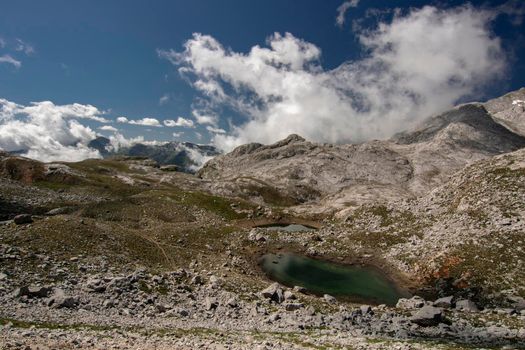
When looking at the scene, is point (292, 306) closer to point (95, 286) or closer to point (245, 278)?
point (245, 278)

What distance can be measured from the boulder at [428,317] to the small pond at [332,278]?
19.3 meters

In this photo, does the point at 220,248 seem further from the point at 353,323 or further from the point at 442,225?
the point at 442,225

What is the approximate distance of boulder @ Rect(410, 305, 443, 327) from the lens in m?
37.9

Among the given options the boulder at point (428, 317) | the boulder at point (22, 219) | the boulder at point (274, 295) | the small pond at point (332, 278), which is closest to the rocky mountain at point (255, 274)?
the boulder at point (428, 317)

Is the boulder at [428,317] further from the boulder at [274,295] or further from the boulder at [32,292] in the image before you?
the boulder at [32,292]

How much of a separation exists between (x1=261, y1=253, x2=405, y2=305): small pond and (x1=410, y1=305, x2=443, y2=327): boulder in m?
19.3

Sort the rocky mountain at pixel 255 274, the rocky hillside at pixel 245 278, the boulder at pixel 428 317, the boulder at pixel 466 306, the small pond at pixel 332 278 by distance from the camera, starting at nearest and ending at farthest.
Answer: the rocky hillside at pixel 245 278 → the rocky mountain at pixel 255 274 → the boulder at pixel 428 317 → the boulder at pixel 466 306 → the small pond at pixel 332 278

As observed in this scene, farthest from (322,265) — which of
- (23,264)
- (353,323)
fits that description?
(23,264)

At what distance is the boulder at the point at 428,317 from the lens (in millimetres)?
37906

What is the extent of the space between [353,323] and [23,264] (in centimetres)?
3624

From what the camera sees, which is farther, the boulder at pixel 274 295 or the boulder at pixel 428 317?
the boulder at pixel 274 295

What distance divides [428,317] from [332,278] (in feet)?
104

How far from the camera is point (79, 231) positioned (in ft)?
177

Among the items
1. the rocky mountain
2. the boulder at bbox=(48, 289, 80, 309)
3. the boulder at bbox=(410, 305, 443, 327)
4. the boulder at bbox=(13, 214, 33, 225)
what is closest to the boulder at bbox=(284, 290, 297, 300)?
the rocky mountain
